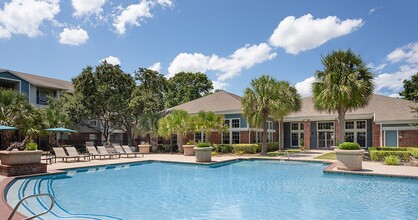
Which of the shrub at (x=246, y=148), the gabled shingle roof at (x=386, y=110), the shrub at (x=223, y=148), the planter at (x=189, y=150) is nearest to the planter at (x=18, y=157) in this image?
the planter at (x=189, y=150)

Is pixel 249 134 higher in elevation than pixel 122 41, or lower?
lower

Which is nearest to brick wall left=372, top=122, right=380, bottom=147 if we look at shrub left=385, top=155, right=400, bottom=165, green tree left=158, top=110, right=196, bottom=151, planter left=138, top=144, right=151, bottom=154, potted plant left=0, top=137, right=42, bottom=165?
shrub left=385, top=155, right=400, bottom=165

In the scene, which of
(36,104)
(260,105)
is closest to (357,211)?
(260,105)

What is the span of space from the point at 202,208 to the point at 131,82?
23490 millimetres

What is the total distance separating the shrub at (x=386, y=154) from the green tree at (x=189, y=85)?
36.9 m

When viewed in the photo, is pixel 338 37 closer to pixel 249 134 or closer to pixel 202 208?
pixel 249 134

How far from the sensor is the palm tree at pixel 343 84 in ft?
62.2

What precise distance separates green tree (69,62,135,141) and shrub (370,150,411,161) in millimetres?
20919

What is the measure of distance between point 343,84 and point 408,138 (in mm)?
9839

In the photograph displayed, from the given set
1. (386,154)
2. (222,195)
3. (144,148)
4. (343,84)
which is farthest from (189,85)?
(222,195)

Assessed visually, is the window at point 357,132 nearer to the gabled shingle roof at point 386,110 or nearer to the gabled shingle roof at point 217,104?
the gabled shingle roof at point 386,110

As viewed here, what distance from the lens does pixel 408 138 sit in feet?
79.3

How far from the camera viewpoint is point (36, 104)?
3138 cm

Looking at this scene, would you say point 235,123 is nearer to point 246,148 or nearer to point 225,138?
point 225,138
